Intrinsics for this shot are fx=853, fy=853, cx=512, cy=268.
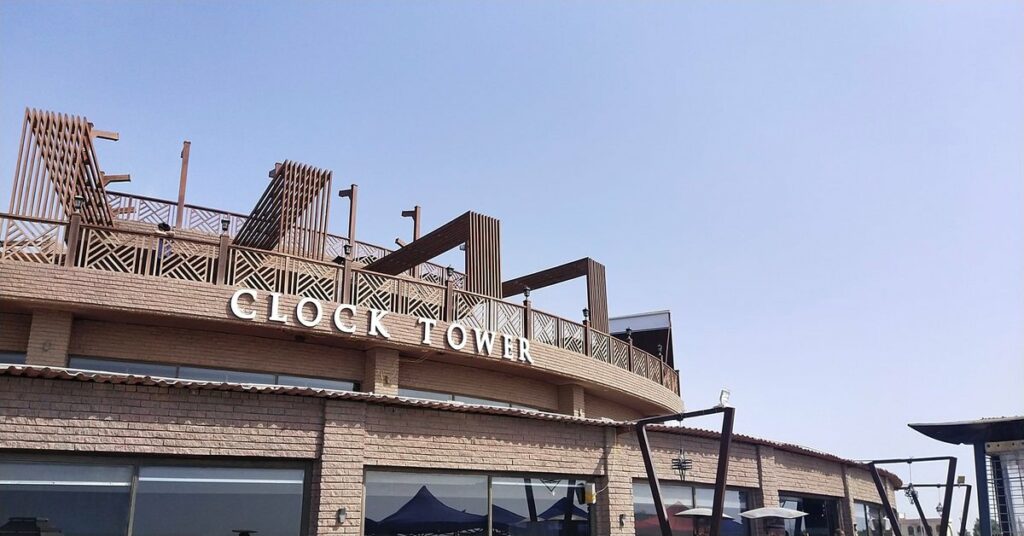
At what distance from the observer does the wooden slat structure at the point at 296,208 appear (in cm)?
1784

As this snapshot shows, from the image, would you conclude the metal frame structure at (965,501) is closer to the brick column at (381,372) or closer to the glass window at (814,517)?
the glass window at (814,517)

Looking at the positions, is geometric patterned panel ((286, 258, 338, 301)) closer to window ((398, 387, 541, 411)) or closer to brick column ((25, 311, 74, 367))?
window ((398, 387, 541, 411))

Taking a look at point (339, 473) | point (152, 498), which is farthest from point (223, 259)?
point (152, 498)

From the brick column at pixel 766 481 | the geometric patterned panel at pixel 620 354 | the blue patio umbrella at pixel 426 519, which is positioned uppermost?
the geometric patterned panel at pixel 620 354

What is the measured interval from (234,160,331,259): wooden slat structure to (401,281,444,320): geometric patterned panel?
2.35 metres

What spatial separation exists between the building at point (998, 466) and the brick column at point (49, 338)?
70.2 feet

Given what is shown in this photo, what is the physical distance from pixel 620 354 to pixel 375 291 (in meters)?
7.62

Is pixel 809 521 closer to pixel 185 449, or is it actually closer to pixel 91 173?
pixel 185 449

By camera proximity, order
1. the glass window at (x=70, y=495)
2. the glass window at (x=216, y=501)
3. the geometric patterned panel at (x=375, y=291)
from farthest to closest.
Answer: the geometric patterned panel at (x=375, y=291)
the glass window at (x=216, y=501)
the glass window at (x=70, y=495)

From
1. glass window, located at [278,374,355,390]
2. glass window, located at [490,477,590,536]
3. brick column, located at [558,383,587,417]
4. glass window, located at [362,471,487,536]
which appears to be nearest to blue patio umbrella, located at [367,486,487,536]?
glass window, located at [362,471,487,536]

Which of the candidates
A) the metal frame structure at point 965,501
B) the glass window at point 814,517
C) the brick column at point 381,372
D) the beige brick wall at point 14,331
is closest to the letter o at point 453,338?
the brick column at point 381,372

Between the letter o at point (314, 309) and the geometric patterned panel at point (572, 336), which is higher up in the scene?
the geometric patterned panel at point (572, 336)

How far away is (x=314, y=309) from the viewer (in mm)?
15586

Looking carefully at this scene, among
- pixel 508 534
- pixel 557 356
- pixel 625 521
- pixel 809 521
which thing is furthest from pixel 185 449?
pixel 809 521
